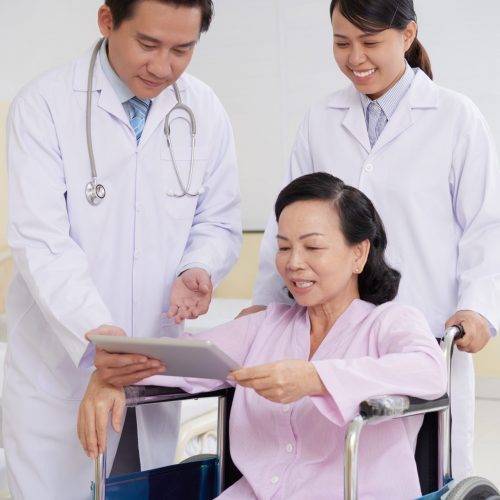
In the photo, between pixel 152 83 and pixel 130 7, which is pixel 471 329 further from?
pixel 130 7

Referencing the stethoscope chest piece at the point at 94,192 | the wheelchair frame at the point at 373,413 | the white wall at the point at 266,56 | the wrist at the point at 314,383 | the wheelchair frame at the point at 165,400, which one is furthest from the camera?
the white wall at the point at 266,56

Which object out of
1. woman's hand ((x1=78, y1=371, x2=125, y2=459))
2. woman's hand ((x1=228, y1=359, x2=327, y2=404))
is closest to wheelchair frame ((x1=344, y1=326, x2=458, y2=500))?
woman's hand ((x1=228, y1=359, x2=327, y2=404))

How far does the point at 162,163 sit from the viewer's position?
2.01m

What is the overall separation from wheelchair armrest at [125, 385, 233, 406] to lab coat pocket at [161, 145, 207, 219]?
408 millimetres

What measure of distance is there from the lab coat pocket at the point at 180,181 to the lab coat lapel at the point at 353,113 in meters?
0.34

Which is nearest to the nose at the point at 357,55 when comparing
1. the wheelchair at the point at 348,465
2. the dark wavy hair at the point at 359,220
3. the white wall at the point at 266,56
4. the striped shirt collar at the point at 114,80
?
the dark wavy hair at the point at 359,220

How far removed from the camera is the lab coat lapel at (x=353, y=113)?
2023 mm

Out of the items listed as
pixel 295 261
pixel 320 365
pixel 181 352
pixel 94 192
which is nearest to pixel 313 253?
pixel 295 261

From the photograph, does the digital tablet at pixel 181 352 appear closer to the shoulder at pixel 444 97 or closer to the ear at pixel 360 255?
the ear at pixel 360 255

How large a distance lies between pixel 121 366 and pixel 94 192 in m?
0.43

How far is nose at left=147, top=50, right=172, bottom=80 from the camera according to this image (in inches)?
71.6

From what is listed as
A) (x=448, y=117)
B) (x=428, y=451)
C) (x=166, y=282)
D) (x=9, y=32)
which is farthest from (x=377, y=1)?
(x=9, y=32)

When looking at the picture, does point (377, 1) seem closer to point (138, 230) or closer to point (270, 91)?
point (138, 230)

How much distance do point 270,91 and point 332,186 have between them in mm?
Answer: 3117
